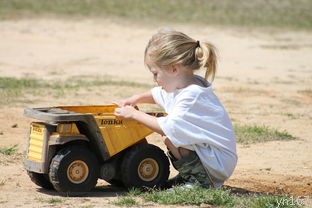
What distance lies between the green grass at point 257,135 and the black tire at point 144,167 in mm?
2629

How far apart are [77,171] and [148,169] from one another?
0.56 metres

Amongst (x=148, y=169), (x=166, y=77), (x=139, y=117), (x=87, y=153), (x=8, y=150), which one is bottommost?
(x=8, y=150)

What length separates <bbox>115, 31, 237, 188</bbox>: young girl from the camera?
6230 mm

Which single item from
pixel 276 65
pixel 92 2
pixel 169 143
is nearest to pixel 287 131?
pixel 169 143

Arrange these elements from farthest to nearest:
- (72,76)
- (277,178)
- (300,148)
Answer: (72,76) < (300,148) < (277,178)

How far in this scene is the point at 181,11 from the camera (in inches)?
914

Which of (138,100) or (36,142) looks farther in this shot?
(138,100)

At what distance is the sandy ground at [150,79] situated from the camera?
7.07 m

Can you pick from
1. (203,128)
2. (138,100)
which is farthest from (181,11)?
(203,128)

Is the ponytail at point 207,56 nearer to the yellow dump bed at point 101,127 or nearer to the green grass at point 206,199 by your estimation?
the yellow dump bed at point 101,127

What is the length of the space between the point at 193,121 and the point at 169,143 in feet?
0.84

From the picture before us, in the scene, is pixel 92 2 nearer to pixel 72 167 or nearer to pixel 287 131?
pixel 287 131

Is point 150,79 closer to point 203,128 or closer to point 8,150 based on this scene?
point 8,150

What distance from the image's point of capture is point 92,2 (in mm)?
23969
